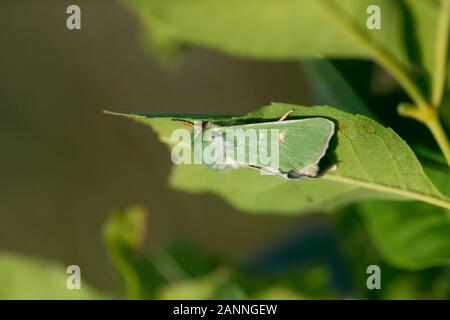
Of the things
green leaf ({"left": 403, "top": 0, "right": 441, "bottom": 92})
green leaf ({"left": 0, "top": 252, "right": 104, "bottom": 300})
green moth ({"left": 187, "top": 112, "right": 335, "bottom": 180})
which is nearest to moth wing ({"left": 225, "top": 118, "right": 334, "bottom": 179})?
green moth ({"left": 187, "top": 112, "right": 335, "bottom": 180})

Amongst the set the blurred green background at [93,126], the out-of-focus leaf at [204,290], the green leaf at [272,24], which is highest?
the blurred green background at [93,126]

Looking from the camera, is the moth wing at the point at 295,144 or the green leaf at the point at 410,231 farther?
the green leaf at the point at 410,231

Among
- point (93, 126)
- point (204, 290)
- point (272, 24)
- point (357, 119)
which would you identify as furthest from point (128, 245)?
point (93, 126)

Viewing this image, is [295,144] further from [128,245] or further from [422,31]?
[128,245]

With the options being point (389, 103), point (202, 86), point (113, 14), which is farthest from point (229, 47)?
point (113, 14)

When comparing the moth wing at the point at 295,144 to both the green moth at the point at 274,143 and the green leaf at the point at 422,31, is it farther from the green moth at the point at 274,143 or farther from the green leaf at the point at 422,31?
the green leaf at the point at 422,31

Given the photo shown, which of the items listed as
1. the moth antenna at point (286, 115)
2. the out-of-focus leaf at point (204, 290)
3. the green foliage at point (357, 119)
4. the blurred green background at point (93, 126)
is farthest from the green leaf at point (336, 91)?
the blurred green background at point (93, 126)

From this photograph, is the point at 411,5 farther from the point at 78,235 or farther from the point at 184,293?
the point at 78,235
